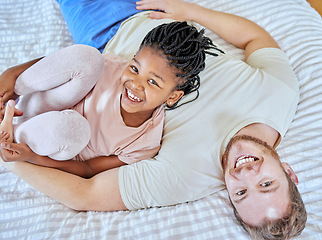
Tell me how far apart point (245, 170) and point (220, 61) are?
40 centimetres

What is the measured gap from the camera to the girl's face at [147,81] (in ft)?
2.90

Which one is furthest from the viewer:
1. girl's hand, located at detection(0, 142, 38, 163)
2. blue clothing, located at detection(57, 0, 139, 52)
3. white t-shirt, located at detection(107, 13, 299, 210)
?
blue clothing, located at detection(57, 0, 139, 52)

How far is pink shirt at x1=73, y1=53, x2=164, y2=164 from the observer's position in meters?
0.98

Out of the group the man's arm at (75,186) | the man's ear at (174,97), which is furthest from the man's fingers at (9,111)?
the man's ear at (174,97)

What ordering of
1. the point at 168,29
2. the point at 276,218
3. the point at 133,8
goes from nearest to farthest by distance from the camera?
1. the point at 276,218
2. the point at 168,29
3. the point at 133,8

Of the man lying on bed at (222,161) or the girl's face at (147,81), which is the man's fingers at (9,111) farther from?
the girl's face at (147,81)

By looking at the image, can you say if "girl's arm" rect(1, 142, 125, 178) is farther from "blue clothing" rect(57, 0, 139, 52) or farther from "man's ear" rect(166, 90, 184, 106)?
"blue clothing" rect(57, 0, 139, 52)

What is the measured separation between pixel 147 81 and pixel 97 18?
414 millimetres

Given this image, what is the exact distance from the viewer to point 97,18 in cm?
117

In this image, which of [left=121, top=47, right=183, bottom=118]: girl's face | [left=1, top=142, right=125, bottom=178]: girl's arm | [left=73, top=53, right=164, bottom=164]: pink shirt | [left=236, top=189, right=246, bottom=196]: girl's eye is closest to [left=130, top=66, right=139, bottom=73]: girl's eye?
[left=121, top=47, right=183, bottom=118]: girl's face

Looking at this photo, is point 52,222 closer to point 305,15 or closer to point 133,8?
point 133,8

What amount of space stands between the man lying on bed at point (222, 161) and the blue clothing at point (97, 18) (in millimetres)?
57

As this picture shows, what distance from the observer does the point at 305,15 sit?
1.29 m

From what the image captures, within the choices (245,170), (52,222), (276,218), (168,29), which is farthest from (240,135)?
(52,222)
